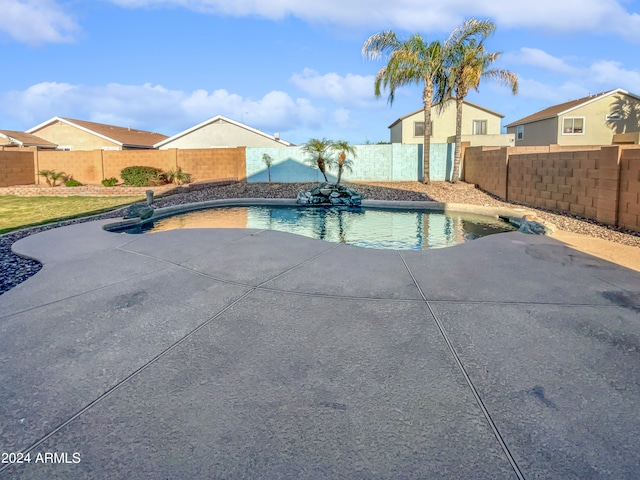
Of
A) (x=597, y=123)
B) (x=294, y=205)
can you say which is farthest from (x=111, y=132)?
(x=597, y=123)

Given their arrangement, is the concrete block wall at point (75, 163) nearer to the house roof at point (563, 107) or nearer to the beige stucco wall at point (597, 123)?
the beige stucco wall at point (597, 123)

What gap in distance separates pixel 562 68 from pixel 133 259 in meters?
36.9

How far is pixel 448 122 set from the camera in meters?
31.1

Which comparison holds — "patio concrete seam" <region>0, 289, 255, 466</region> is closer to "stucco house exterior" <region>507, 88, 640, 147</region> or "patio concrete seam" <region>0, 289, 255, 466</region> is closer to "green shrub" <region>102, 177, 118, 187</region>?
"green shrub" <region>102, 177, 118, 187</region>

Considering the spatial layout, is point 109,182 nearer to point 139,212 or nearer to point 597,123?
point 139,212

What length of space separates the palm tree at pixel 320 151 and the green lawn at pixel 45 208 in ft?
23.9

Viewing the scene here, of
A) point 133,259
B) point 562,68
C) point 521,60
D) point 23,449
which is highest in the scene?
point 562,68

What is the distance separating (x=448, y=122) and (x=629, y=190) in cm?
2432

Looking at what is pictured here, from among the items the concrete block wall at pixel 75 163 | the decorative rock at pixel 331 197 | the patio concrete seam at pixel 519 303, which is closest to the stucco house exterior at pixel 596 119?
the decorative rock at pixel 331 197

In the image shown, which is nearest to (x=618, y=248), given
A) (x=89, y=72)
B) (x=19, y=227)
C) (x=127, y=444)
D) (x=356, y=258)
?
(x=356, y=258)

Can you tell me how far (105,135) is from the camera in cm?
2927

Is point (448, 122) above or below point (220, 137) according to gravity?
above

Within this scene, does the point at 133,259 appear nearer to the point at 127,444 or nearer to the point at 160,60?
the point at 127,444

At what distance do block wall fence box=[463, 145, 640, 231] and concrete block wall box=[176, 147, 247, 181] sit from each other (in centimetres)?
1147
